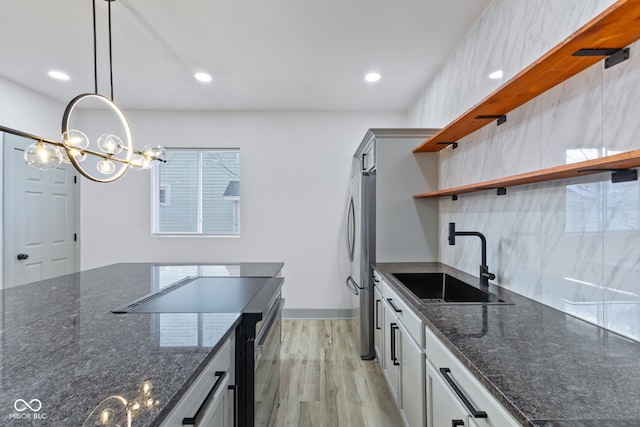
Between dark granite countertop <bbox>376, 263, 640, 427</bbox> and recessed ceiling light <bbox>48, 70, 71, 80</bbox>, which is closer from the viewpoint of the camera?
dark granite countertop <bbox>376, 263, 640, 427</bbox>

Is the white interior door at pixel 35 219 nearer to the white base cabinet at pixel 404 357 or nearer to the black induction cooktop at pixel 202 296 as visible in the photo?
the black induction cooktop at pixel 202 296

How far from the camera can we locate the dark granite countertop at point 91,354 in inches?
25.8

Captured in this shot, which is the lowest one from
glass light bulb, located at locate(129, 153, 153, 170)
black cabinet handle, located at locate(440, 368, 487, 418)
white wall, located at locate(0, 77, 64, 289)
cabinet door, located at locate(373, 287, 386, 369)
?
cabinet door, located at locate(373, 287, 386, 369)

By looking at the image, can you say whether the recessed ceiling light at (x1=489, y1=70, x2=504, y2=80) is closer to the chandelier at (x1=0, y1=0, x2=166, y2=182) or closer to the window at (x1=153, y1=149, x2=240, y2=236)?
the chandelier at (x1=0, y1=0, x2=166, y2=182)

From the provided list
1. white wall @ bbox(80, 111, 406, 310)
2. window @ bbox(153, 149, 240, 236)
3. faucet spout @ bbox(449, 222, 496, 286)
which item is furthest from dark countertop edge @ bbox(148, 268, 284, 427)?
window @ bbox(153, 149, 240, 236)

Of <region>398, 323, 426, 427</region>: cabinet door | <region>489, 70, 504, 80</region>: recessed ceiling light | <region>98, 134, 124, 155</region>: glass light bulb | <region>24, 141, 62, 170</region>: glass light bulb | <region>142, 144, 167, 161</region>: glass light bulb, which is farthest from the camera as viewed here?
<region>142, 144, 167, 161</region>: glass light bulb

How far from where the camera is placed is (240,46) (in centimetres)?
254

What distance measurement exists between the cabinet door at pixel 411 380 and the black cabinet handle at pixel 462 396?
31cm

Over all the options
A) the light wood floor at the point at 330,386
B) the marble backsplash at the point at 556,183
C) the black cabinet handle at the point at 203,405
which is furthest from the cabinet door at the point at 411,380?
the black cabinet handle at the point at 203,405

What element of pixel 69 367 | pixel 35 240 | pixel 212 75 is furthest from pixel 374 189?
pixel 35 240

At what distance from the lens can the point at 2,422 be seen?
1.95 feet

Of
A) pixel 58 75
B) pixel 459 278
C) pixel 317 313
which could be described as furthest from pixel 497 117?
pixel 58 75

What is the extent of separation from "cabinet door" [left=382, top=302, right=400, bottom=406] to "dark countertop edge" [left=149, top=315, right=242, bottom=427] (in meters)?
1.18

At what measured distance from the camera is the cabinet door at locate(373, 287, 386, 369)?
243cm
